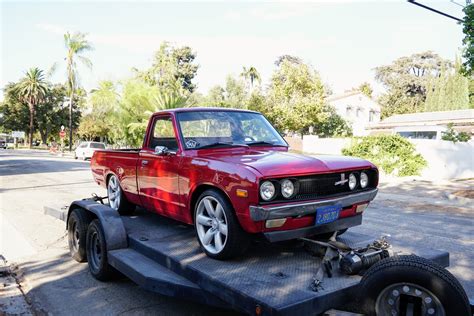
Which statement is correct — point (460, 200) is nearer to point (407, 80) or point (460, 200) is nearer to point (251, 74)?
point (251, 74)

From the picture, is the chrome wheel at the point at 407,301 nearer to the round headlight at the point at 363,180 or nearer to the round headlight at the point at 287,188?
the round headlight at the point at 287,188

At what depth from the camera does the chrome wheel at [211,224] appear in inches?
146

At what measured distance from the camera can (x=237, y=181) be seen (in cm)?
349

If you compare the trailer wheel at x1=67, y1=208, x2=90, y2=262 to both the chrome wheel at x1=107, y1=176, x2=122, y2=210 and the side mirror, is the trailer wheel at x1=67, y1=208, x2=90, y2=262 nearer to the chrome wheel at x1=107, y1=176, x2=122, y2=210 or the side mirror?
the chrome wheel at x1=107, y1=176, x2=122, y2=210

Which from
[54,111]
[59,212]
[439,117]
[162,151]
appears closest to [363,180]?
[162,151]

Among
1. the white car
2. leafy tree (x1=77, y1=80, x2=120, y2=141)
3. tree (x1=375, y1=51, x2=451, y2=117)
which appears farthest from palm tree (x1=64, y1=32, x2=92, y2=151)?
tree (x1=375, y1=51, x2=451, y2=117)

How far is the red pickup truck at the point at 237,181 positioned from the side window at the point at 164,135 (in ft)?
0.04

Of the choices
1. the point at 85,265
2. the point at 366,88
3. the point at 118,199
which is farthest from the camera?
→ the point at 366,88

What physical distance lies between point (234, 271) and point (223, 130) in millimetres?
1977

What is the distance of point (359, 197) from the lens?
4000mm

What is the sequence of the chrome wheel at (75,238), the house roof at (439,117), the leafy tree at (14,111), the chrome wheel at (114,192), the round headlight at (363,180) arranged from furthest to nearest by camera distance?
the leafy tree at (14,111) < the house roof at (439,117) < the chrome wheel at (114,192) < the chrome wheel at (75,238) < the round headlight at (363,180)

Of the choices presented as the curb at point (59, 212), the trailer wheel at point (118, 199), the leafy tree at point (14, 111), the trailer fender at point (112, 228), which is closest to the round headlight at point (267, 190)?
the trailer fender at point (112, 228)

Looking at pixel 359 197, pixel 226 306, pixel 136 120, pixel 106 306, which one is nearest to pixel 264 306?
pixel 226 306

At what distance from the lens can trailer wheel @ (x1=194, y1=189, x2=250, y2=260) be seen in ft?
11.7
